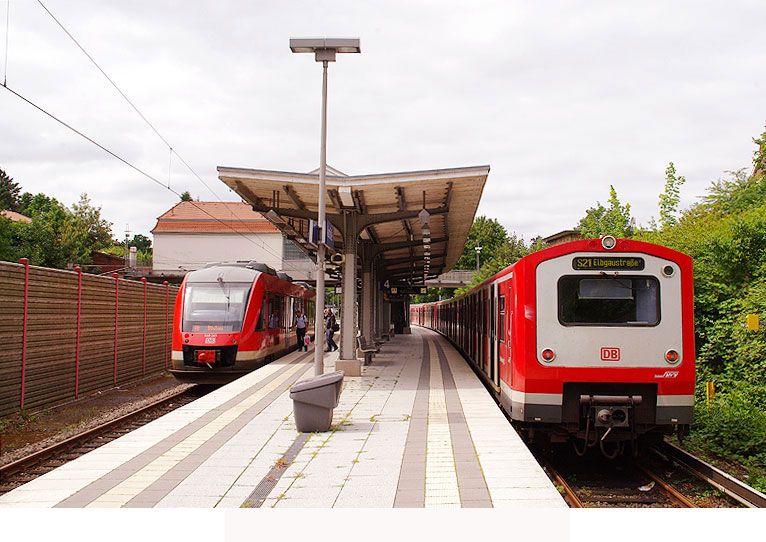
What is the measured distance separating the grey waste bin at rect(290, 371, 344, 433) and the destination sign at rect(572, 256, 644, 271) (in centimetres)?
356

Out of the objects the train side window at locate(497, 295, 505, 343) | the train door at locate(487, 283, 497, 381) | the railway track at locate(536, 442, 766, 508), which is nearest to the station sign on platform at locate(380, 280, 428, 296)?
the train door at locate(487, 283, 497, 381)

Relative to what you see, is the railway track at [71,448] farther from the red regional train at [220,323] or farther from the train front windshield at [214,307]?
the train front windshield at [214,307]

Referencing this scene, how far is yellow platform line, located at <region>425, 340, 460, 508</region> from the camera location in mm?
5641

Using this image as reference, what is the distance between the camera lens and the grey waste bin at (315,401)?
866cm

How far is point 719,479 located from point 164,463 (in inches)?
258

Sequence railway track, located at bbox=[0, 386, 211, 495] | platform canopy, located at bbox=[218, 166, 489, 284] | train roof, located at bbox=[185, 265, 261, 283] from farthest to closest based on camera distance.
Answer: train roof, located at bbox=[185, 265, 261, 283] < platform canopy, located at bbox=[218, 166, 489, 284] < railway track, located at bbox=[0, 386, 211, 495]

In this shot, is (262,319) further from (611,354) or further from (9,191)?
(9,191)

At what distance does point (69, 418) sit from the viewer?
39.3ft

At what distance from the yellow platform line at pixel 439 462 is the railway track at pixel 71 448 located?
15.9 feet

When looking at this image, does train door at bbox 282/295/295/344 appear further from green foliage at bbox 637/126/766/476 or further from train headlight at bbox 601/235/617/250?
train headlight at bbox 601/235/617/250

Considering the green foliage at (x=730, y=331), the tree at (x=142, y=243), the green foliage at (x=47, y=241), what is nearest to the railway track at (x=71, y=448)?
the green foliage at (x=730, y=331)

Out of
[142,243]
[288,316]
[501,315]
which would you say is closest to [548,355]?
[501,315]

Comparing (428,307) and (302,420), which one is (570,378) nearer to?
(302,420)

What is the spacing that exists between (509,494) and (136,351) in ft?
48.0
